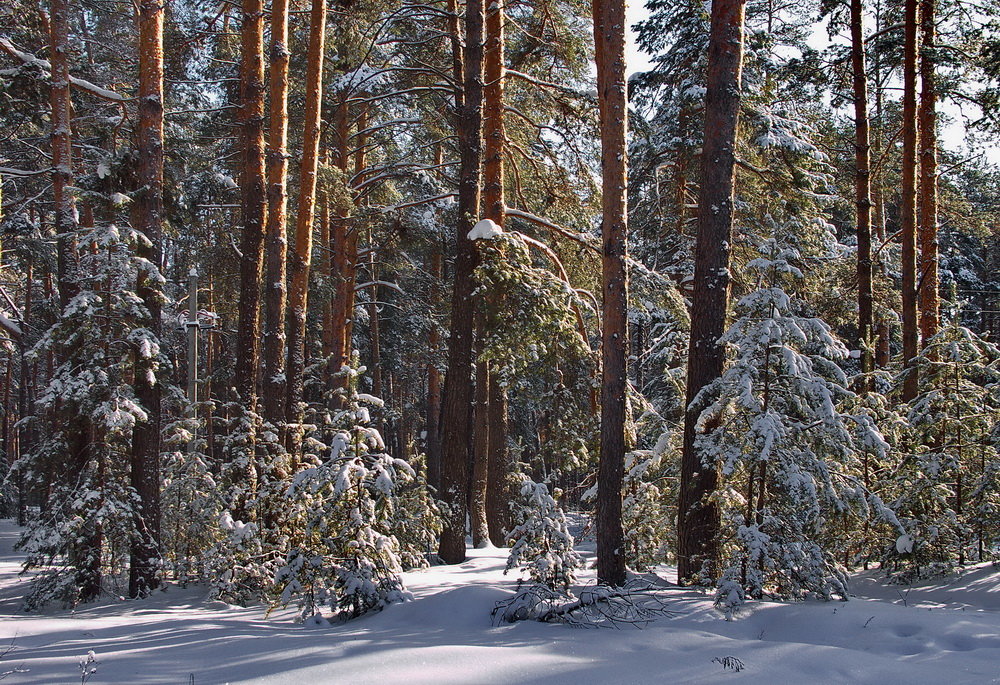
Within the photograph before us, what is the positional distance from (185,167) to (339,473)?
15.0 meters

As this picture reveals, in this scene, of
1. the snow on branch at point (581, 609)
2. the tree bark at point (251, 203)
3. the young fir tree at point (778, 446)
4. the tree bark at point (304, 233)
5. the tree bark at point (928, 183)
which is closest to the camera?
the snow on branch at point (581, 609)

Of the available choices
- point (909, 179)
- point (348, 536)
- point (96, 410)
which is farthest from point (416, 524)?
point (909, 179)

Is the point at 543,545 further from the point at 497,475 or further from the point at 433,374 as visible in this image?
the point at 433,374

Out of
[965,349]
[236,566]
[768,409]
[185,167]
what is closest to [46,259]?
[185,167]

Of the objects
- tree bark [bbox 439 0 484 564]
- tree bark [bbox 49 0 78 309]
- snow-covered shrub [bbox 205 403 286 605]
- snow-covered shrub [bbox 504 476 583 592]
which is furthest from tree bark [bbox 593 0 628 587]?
tree bark [bbox 49 0 78 309]

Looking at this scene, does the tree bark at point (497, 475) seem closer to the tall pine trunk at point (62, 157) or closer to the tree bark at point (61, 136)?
the tall pine trunk at point (62, 157)

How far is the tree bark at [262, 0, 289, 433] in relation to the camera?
10.0 m

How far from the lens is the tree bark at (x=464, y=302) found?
10.3 m

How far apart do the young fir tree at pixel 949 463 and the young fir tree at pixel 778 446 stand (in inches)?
99.9

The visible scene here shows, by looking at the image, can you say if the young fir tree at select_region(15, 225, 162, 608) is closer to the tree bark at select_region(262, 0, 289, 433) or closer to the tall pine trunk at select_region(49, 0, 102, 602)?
the tall pine trunk at select_region(49, 0, 102, 602)

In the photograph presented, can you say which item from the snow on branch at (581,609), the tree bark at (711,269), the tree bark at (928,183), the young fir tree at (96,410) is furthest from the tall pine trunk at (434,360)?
the snow on branch at (581,609)

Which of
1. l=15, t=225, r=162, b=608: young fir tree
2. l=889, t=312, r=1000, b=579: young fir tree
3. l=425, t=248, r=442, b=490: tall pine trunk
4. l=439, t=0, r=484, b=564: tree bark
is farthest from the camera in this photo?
l=425, t=248, r=442, b=490: tall pine trunk

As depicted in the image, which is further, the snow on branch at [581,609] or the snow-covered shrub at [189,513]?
the snow-covered shrub at [189,513]

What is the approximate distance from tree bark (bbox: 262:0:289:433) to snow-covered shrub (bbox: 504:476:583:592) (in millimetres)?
4867
